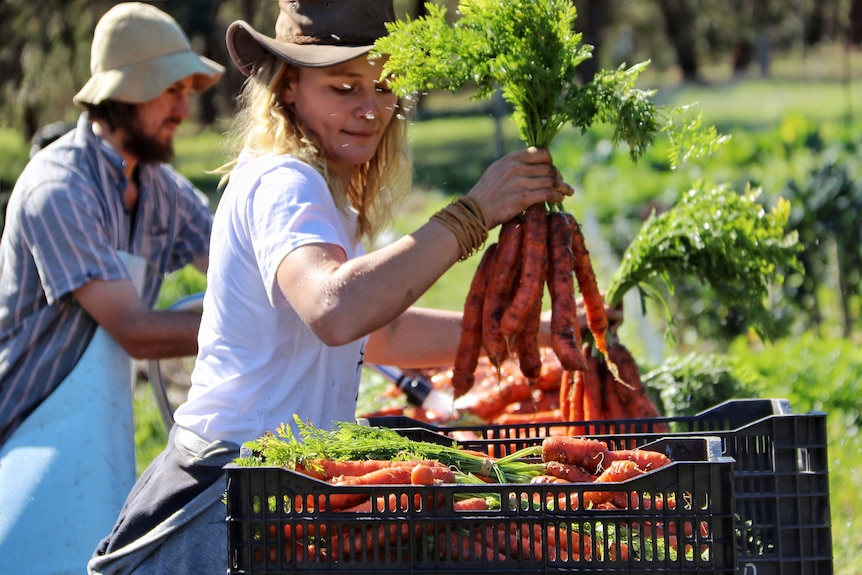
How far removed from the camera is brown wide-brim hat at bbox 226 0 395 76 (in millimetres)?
2791

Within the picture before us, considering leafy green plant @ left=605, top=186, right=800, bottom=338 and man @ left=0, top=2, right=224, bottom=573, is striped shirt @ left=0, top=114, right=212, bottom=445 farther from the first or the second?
leafy green plant @ left=605, top=186, right=800, bottom=338

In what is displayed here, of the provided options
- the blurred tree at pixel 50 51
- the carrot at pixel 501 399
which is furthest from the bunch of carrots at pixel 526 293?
the blurred tree at pixel 50 51

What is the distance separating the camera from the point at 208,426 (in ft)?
8.93

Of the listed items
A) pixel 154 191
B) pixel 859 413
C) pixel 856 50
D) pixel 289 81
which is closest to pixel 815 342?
pixel 859 413

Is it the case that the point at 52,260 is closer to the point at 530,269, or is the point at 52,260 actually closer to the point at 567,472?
the point at 530,269

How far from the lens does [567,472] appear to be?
2.44 metres

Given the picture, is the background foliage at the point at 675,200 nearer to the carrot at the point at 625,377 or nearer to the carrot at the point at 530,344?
the carrot at the point at 625,377

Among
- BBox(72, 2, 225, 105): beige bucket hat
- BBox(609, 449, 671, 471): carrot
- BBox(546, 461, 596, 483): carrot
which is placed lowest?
BBox(546, 461, 596, 483): carrot

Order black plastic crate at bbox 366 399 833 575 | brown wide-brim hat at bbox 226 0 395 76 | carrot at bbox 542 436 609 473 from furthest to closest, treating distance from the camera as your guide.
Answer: brown wide-brim hat at bbox 226 0 395 76
carrot at bbox 542 436 609 473
black plastic crate at bbox 366 399 833 575

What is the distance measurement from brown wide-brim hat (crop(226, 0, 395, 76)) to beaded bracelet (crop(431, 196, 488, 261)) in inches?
18.9

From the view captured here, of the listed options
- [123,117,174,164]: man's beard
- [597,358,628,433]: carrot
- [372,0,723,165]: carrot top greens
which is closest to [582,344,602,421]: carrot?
[597,358,628,433]: carrot

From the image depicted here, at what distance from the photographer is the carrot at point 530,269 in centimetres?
289

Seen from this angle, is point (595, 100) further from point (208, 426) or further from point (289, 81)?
point (208, 426)

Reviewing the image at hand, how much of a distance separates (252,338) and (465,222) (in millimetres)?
597
